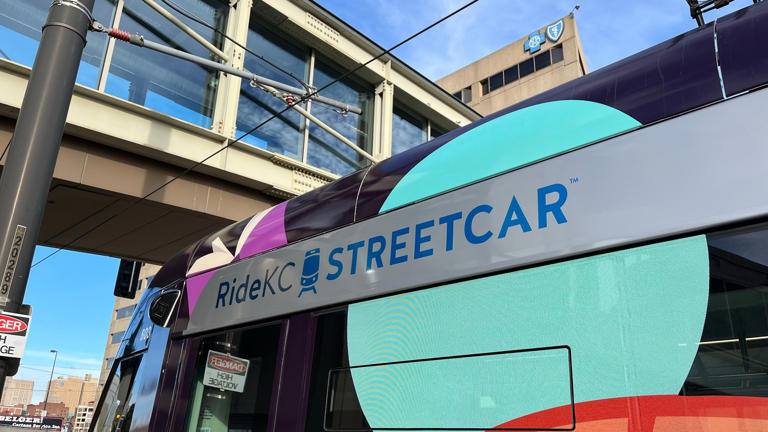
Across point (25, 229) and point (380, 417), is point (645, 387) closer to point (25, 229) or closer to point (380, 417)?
point (380, 417)

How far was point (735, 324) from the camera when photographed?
1.78 meters

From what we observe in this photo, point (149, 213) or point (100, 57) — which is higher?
point (100, 57)

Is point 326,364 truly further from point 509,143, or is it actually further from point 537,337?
point 509,143

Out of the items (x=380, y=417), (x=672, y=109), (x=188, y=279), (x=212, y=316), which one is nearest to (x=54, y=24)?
(x=188, y=279)

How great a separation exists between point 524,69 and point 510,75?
1.25 meters

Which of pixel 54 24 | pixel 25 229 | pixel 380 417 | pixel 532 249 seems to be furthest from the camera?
pixel 54 24

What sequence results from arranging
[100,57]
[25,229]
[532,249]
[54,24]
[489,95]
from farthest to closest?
[489,95], [100,57], [54,24], [25,229], [532,249]

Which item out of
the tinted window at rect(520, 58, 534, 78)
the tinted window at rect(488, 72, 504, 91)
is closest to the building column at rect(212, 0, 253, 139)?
the tinted window at rect(520, 58, 534, 78)

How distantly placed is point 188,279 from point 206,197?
6.05 m

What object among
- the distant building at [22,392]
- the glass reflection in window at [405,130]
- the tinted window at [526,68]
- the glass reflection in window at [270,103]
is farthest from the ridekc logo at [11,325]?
the distant building at [22,392]

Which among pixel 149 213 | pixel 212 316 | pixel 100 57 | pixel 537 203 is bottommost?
pixel 212 316

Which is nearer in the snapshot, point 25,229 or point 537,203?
point 537,203

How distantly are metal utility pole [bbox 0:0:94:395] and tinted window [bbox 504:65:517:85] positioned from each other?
146ft

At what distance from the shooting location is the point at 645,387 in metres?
1.88
